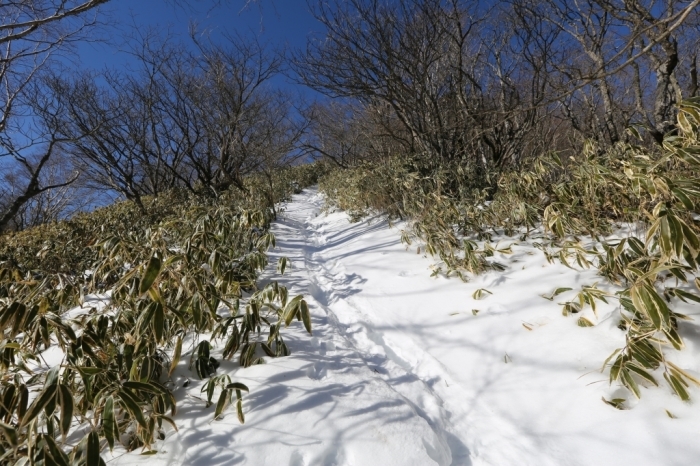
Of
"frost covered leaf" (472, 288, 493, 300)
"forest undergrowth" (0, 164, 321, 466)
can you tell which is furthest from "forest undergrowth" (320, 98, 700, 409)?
"forest undergrowth" (0, 164, 321, 466)

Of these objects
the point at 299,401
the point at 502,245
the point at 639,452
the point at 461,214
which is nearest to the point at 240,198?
the point at 461,214

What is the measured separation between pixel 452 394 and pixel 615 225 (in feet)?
6.10

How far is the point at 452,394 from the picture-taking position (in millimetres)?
1533

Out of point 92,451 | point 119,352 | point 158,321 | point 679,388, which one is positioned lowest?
point 679,388

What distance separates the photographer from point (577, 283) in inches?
75.5

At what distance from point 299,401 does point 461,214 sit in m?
2.49

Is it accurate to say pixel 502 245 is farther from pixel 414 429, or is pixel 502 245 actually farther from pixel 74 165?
pixel 74 165

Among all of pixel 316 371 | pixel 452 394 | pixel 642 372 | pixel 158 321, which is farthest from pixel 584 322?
pixel 158 321

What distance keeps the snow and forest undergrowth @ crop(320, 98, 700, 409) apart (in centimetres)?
9

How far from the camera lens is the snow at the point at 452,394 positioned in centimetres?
113

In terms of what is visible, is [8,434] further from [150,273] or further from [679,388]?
[679,388]

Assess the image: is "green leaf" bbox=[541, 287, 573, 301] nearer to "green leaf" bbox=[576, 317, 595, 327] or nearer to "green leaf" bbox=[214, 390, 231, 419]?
"green leaf" bbox=[576, 317, 595, 327]

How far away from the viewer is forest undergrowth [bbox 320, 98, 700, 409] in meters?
1.19

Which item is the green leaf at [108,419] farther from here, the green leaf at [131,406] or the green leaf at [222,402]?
the green leaf at [222,402]
